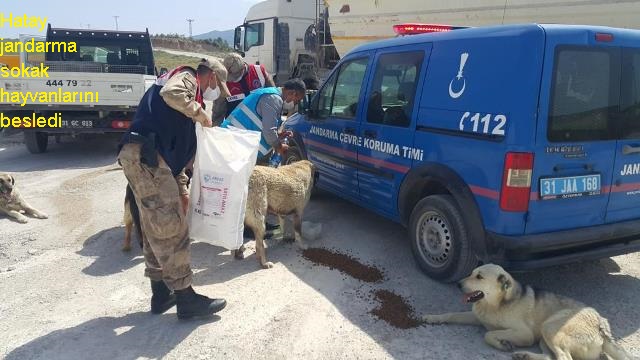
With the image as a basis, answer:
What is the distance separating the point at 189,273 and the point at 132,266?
125cm

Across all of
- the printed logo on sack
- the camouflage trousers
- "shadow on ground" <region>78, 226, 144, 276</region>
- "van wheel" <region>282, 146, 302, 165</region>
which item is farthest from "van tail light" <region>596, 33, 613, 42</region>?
"shadow on ground" <region>78, 226, 144, 276</region>

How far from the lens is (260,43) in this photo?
16.0m

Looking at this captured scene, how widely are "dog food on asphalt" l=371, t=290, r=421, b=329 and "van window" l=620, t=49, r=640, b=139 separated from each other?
2.05m

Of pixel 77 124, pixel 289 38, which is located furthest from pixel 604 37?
pixel 289 38

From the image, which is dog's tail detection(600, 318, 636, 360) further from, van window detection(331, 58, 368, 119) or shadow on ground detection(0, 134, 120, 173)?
shadow on ground detection(0, 134, 120, 173)

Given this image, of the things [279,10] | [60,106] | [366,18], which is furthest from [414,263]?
[279,10]

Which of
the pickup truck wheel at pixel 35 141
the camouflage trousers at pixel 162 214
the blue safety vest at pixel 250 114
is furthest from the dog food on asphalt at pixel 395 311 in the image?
the pickup truck wheel at pixel 35 141

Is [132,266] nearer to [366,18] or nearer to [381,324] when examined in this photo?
[381,324]

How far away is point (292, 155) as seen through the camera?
6.18m

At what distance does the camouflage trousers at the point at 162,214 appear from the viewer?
321 centimetres

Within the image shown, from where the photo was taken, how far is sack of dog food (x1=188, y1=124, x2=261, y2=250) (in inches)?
140

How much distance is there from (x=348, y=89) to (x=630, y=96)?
2.62 m

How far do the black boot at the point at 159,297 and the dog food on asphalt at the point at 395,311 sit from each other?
62.3 inches

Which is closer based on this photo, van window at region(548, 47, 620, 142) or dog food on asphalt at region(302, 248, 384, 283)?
van window at region(548, 47, 620, 142)
